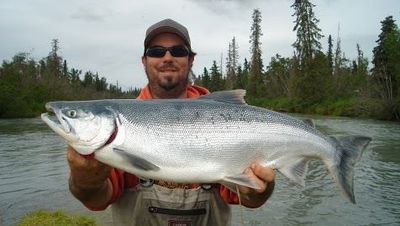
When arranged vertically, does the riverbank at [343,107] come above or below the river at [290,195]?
above

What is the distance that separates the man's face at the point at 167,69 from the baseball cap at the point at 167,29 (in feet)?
0.11

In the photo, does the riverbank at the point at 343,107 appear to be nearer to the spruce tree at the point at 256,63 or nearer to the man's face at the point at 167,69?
the spruce tree at the point at 256,63

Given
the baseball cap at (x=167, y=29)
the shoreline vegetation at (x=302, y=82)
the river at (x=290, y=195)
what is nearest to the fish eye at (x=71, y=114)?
the baseball cap at (x=167, y=29)

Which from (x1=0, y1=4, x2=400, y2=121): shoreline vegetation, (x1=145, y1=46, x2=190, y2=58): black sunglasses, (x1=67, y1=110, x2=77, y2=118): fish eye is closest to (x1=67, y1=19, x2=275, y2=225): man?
(x1=145, y1=46, x2=190, y2=58): black sunglasses

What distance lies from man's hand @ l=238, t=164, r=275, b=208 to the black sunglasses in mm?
1419

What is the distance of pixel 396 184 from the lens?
12.4 m

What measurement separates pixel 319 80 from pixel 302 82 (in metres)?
2.12

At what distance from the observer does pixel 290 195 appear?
11625 mm

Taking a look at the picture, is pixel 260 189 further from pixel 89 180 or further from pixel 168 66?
pixel 168 66

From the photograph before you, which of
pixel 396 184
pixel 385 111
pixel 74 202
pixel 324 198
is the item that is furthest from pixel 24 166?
pixel 385 111

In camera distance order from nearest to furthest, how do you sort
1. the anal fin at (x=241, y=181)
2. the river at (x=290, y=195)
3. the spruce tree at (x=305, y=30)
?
the anal fin at (x=241, y=181) < the river at (x=290, y=195) < the spruce tree at (x=305, y=30)

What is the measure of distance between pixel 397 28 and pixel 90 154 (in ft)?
164

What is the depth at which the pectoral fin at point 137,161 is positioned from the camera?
2936mm

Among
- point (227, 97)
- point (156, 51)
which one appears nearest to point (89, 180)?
point (227, 97)
